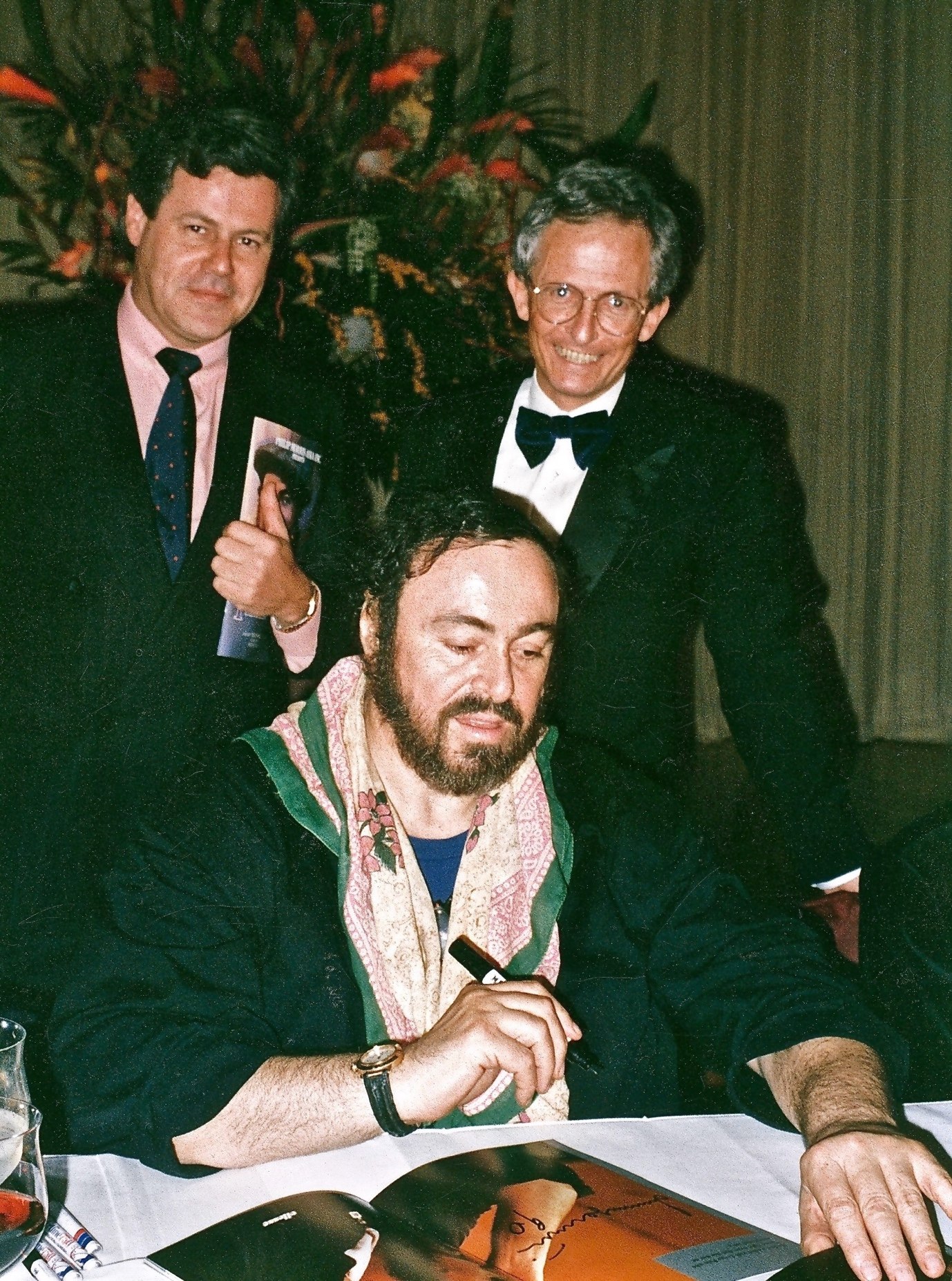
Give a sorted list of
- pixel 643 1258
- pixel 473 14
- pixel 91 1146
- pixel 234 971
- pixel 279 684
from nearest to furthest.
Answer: pixel 643 1258, pixel 91 1146, pixel 234 971, pixel 279 684, pixel 473 14

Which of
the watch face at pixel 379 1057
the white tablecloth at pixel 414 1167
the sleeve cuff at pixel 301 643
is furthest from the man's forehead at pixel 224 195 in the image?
the white tablecloth at pixel 414 1167

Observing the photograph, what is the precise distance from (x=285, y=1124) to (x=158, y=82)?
1956 millimetres

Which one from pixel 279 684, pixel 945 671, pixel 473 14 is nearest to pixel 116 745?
pixel 279 684

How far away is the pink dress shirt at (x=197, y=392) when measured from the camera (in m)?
2.17

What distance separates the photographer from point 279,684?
7.38 ft

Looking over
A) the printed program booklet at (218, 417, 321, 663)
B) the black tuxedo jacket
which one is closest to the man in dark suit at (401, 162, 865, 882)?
the black tuxedo jacket

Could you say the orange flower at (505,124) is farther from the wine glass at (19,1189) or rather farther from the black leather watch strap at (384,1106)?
the wine glass at (19,1189)

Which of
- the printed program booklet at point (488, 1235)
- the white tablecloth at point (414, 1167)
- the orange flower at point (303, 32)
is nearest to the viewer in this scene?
the printed program booklet at point (488, 1235)

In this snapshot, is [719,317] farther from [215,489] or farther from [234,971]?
[234,971]

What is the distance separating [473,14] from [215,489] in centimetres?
150

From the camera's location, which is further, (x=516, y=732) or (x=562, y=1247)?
(x=516, y=732)

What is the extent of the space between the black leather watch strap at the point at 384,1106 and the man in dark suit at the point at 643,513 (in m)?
1.03

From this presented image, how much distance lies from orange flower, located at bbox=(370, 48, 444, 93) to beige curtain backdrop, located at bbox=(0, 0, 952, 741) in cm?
196

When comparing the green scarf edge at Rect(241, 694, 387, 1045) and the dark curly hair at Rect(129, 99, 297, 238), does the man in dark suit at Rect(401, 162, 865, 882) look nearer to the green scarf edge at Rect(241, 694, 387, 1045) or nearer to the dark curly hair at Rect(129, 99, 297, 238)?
the dark curly hair at Rect(129, 99, 297, 238)
